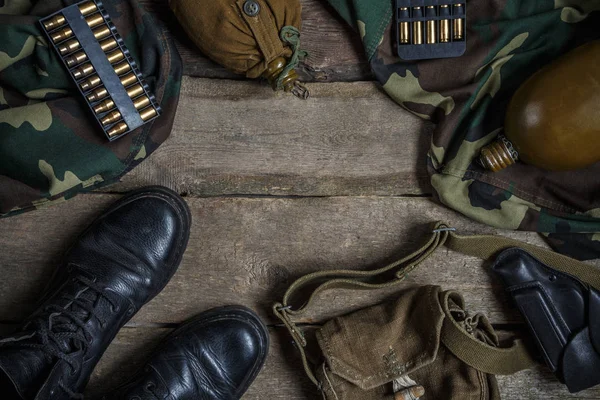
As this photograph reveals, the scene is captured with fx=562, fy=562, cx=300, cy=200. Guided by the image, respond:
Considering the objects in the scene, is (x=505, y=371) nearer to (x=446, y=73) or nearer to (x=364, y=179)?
(x=364, y=179)

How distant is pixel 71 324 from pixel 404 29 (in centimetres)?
119

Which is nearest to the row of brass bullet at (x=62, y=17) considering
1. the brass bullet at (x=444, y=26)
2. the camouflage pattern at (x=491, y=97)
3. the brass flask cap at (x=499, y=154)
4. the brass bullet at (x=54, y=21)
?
the brass bullet at (x=54, y=21)

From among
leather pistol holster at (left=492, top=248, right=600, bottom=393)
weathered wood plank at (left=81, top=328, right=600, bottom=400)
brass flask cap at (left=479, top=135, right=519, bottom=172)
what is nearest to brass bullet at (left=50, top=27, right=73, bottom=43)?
weathered wood plank at (left=81, top=328, right=600, bottom=400)

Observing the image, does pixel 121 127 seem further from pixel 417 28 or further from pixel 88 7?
pixel 417 28

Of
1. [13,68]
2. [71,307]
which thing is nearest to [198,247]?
[71,307]

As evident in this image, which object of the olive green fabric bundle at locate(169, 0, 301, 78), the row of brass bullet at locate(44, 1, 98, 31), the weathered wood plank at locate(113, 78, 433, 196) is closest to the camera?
the olive green fabric bundle at locate(169, 0, 301, 78)

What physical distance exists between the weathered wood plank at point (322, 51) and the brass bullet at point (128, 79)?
16cm

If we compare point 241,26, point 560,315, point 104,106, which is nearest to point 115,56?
point 104,106

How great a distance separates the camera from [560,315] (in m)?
1.48

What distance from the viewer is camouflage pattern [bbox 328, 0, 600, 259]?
58.3 inches

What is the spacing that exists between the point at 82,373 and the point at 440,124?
1170 millimetres

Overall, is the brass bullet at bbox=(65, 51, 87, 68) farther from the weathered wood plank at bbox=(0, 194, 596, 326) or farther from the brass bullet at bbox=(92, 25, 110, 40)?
the weathered wood plank at bbox=(0, 194, 596, 326)

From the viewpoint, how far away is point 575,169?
1.45m

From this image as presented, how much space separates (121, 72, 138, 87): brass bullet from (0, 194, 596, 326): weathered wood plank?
1.07ft
